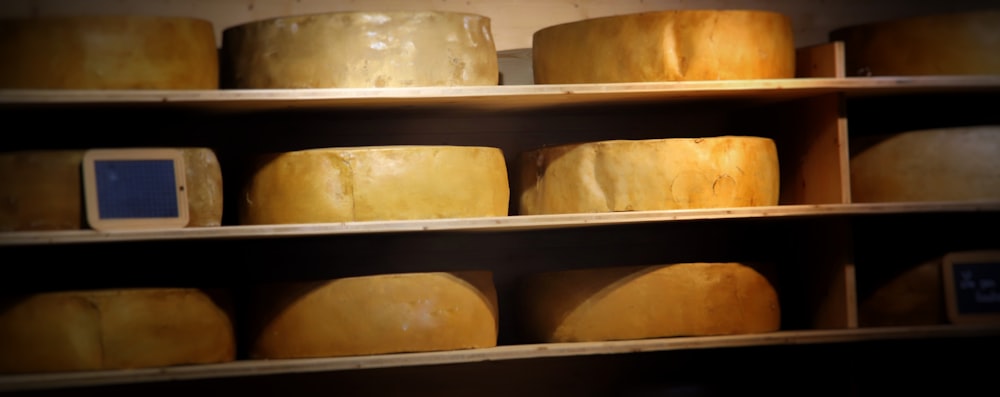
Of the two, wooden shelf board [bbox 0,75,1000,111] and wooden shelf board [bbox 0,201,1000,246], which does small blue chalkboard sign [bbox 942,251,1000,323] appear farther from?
wooden shelf board [bbox 0,75,1000,111]

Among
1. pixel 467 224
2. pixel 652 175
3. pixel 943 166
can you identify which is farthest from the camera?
pixel 943 166

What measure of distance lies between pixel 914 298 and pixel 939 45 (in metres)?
0.76

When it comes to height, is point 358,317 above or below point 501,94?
below

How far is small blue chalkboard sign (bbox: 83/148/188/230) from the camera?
2734mm

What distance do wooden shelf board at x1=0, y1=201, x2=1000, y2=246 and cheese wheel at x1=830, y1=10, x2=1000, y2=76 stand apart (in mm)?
422

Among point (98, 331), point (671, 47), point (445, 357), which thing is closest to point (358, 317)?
point (445, 357)

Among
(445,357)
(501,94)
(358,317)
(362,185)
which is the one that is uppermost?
(501,94)

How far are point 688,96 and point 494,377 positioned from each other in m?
1.10

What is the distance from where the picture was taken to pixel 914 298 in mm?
3205

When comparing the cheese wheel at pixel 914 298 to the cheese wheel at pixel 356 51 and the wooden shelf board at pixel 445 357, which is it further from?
the cheese wheel at pixel 356 51

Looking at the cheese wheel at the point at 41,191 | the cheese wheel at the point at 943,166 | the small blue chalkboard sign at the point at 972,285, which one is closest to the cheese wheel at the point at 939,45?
the cheese wheel at the point at 943,166

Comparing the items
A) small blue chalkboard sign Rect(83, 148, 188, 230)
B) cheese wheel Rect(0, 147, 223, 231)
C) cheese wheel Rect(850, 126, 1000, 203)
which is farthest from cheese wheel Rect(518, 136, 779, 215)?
cheese wheel Rect(0, 147, 223, 231)

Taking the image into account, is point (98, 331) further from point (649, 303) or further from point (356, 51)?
point (649, 303)

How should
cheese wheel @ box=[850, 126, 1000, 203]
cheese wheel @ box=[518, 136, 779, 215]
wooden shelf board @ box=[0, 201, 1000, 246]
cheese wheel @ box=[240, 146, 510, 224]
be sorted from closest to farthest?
wooden shelf board @ box=[0, 201, 1000, 246] → cheese wheel @ box=[240, 146, 510, 224] → cheese wheel @ box=[518, 136, 779, 215] → cheese wheel @ box=[850, 126, 1000, 203]
